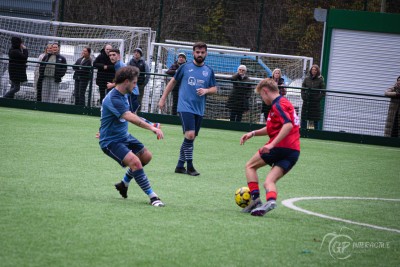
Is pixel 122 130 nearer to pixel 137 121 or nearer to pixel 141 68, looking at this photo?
pixel 137 121

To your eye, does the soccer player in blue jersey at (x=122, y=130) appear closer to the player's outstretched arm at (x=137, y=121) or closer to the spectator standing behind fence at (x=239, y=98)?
the player's outstretched arm at (x=137, y=121)

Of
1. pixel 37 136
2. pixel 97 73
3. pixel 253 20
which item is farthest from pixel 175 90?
pixel 253 20

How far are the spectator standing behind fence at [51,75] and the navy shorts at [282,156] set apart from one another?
44.6ft

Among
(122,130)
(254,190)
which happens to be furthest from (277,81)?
(254,190)

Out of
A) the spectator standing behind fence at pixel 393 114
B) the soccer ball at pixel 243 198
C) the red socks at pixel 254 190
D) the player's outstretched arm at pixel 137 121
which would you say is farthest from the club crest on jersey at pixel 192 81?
the spectator standing behind fence at pixel 393 114

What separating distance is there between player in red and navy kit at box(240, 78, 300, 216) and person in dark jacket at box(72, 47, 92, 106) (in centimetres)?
1323

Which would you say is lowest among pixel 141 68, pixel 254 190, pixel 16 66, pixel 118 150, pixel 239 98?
pixel 254 190

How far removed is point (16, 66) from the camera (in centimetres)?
2064

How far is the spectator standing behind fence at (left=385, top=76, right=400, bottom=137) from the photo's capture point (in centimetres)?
1948

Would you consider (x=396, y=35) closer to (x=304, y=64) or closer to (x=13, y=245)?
(x=304, y=64)

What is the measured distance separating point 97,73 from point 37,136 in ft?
20.7

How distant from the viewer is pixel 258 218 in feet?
24.3

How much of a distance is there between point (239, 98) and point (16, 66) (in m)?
6.52

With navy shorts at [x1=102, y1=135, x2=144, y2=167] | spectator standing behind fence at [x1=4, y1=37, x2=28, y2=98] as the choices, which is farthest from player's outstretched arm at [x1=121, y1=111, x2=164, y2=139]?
spectator standing behind fence at [x1=4, y1=37, x2=28, y2=98]
